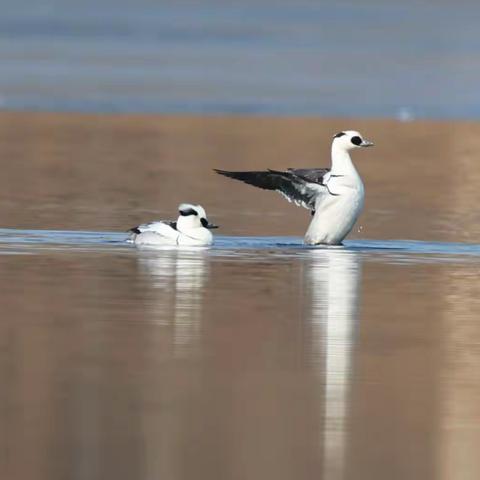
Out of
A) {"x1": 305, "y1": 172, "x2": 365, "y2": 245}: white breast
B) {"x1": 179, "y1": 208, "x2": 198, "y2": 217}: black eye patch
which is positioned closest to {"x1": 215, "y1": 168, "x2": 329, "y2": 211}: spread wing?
{"x1": 305, "y1": 172, "x2": 365, "y2": 245}: white breast

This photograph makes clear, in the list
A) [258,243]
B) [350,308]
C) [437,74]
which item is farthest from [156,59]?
[350,308]

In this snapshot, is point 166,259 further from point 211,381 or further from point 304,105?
point 304,105

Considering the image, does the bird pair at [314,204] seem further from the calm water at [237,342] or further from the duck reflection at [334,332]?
the duck reflection at [334,332]

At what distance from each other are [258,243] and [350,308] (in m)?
3.60

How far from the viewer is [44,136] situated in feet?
82.1

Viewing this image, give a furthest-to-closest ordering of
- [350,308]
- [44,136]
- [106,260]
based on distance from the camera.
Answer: [44,136] < [106,260] < [350,308]

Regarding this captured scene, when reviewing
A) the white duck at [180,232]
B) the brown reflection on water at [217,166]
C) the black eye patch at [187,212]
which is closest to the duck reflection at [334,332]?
the white duck at [180,232]

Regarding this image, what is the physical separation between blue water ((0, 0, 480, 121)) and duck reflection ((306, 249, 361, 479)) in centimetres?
1546

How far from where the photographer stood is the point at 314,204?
15.3 metres

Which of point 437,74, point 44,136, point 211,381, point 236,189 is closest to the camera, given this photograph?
point 211,381

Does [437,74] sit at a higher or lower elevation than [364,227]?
higher

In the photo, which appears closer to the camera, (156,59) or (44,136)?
(44,136)

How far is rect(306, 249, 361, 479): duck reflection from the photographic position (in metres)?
7.45

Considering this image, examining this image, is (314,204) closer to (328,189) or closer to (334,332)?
(328,189)
